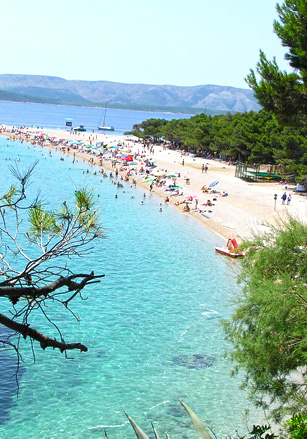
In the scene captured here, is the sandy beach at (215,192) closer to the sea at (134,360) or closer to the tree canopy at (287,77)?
the sea at (134,360)

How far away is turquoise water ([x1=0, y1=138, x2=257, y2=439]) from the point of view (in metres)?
13.4

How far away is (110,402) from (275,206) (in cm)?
2806

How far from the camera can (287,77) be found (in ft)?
40.3

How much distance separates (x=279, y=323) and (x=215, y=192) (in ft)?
124

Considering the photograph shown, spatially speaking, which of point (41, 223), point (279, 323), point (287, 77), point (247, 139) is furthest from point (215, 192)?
point (41, 223)

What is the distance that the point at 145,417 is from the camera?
44.3 feet

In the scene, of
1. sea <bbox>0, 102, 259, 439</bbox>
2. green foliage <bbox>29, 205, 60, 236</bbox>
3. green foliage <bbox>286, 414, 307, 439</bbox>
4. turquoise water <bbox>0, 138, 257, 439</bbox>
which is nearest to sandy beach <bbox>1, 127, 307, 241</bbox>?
sea <bbox>0, 102, 259, 439</bbox>

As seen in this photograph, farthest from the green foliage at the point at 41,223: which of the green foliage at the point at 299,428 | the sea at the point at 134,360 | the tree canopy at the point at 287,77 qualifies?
the tree canopy at the point at 287,77

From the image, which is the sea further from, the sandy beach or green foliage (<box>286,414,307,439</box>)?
the sandy beach

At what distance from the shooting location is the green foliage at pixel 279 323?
10453 millimetres

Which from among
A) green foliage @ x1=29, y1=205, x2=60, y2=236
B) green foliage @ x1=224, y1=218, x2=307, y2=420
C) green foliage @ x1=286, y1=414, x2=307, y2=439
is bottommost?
green foliage @ x1=224, y1=218, x2=307, y2=420

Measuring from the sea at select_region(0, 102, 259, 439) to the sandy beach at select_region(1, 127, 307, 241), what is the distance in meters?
4.24

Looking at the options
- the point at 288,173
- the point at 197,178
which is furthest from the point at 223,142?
the point at 288,173

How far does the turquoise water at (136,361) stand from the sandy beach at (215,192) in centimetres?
441
